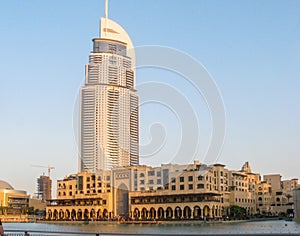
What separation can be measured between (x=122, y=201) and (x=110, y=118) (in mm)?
43035

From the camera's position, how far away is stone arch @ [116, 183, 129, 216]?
402 feet

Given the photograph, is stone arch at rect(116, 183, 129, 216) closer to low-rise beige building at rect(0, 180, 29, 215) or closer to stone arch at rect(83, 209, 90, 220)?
stone arch at rect(83, 209, 90, 220)

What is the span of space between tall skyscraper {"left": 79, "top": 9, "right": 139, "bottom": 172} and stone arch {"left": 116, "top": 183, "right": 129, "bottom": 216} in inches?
1073

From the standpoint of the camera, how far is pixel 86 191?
420 ft

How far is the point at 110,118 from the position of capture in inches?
6358

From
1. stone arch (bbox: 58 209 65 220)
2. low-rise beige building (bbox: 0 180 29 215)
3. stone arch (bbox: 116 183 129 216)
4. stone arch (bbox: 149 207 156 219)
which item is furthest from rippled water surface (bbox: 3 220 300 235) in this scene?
low-rise beige building (bbox: 0 180 29 215)

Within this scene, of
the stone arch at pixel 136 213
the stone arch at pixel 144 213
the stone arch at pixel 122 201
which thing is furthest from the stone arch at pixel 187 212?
the stone arch at pixel 122 201

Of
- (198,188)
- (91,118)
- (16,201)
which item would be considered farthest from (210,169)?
(16,201)

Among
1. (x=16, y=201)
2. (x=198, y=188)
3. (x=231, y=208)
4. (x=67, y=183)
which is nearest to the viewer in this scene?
(x=198, y=188)

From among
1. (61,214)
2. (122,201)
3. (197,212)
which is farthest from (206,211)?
(61,214)

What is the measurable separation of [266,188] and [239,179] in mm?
15672

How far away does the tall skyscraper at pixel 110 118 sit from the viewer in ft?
501

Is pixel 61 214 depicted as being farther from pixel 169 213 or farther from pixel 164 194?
pixel 169 213

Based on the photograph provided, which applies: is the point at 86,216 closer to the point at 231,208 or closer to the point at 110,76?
the point at 231,208
